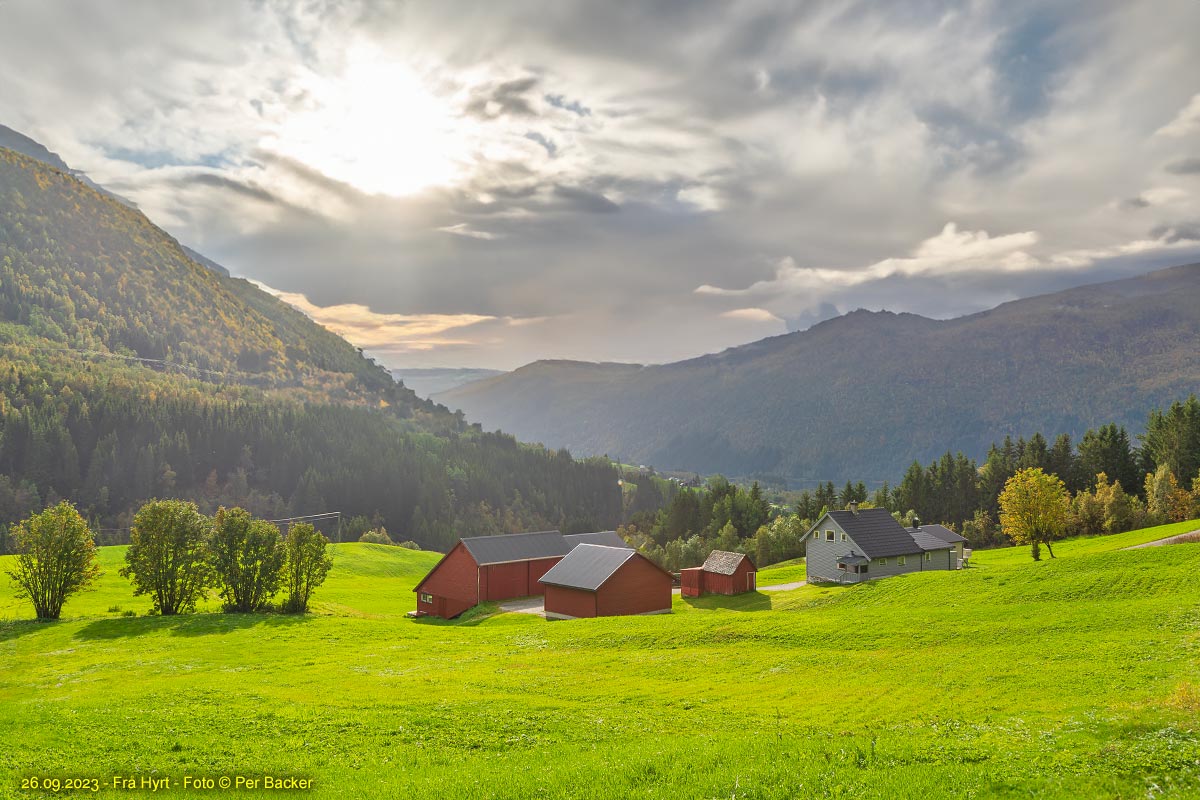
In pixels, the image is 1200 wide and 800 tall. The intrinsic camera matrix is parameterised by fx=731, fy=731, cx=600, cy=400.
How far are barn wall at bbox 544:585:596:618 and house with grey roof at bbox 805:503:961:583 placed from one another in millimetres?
27647

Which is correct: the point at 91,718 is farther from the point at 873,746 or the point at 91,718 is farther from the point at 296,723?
the point at 873,746

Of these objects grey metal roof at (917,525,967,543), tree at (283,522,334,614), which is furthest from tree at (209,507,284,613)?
grey metal roof at (917,525,967,543)

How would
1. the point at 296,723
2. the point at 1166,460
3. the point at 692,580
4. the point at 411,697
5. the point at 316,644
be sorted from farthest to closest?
the point at 1166,460
the point at 692,580
the point at 316,644
the point at 411,697
the point at 296,723

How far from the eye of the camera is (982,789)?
53.0 feet

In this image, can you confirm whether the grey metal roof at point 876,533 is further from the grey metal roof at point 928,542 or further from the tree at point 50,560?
the tree at point 50,560

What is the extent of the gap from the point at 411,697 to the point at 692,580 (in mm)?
54612

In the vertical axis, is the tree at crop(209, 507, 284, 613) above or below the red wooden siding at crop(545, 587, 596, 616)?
above

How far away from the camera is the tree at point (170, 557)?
57.9 m

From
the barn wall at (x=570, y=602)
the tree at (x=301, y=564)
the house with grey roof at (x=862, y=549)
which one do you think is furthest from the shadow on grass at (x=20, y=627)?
the house with grey roof at (x=862, y=549)

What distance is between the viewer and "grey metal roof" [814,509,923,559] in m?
77.1

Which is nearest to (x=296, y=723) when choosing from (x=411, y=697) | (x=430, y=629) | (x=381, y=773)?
(x=411, y=697)

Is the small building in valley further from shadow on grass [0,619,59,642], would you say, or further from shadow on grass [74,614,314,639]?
shadow on grass [0,619,59,642]

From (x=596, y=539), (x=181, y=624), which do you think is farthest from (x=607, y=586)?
(x=181, y=624)

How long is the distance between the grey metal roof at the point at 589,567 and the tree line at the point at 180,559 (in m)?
21.9
